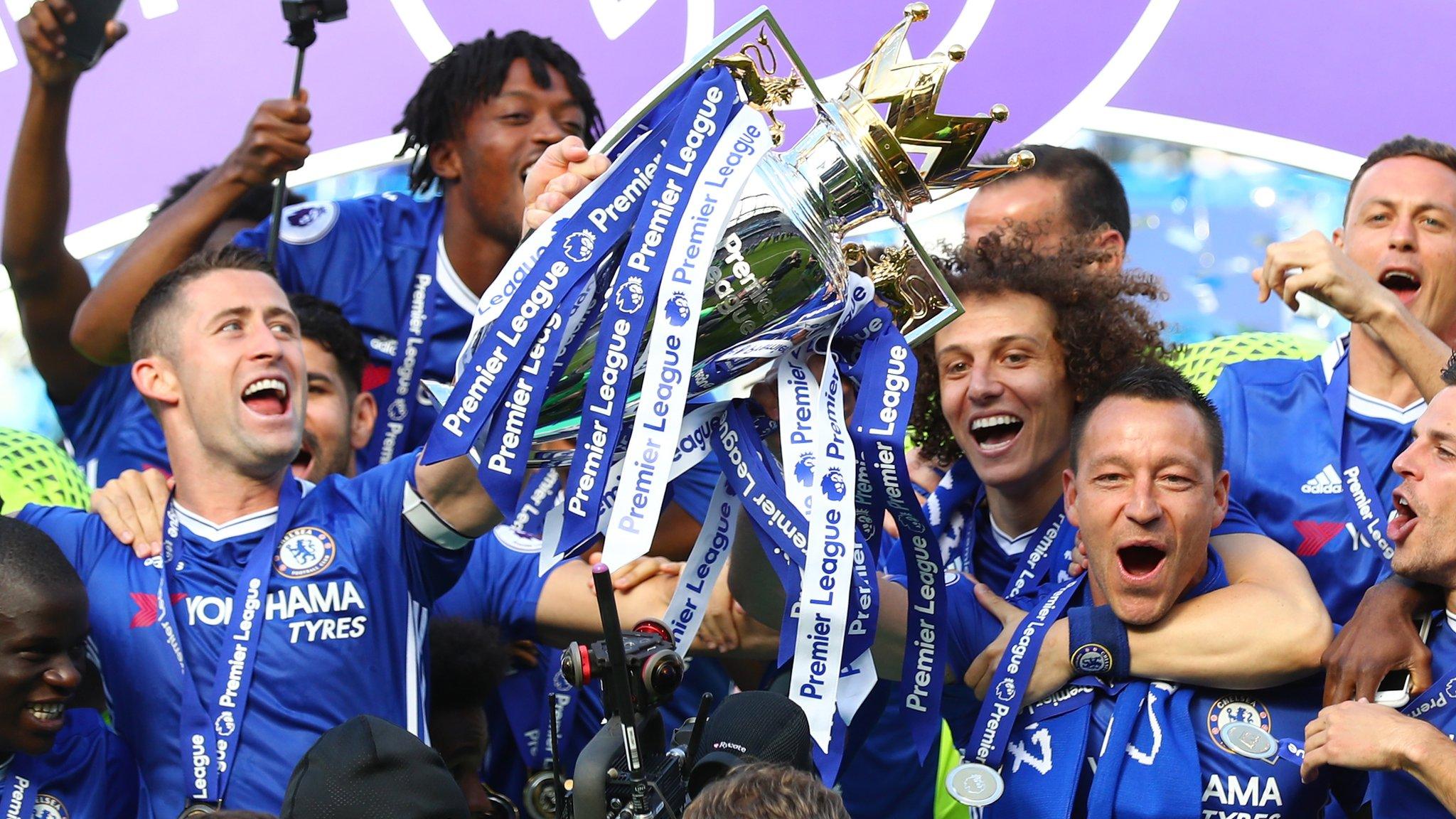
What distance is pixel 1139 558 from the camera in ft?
10.8

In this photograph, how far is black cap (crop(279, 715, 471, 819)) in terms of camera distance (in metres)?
2.26

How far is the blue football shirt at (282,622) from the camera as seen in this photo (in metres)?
3.28

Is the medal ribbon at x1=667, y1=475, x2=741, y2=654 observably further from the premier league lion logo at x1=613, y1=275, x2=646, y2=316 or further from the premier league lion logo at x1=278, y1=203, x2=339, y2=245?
the premier league lion logo at x1=278, y1=203, x2=339, y2=245

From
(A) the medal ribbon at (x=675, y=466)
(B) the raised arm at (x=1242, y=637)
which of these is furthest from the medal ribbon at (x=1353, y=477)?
(A) the medal ribbon at (x=675, y=466)

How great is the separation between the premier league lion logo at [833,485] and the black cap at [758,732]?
0.34 m

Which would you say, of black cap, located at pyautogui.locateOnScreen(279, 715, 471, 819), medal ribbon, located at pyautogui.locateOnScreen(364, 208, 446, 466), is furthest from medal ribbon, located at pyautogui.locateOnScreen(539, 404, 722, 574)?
medal ribbon, located at pyautogui.locateOnScreen(364, 208, 446, 466)

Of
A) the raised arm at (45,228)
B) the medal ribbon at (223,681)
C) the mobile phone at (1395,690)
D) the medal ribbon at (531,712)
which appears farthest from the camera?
the raised arm at (45,228)

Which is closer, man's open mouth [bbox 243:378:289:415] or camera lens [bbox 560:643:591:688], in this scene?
camera lens [bbox 560:643:591:688]

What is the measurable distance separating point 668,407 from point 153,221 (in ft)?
8.50

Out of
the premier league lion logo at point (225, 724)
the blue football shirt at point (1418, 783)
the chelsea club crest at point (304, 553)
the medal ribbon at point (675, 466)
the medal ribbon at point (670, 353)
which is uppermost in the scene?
the medal ribbon at point (670, 353)

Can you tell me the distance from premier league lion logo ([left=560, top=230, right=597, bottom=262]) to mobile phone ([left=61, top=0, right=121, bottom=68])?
8.87 feet

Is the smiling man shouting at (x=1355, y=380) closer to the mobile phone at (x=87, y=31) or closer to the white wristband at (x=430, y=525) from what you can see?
the white wristband at (x=430, y=525)

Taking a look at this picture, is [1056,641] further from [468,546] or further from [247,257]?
[247,257]

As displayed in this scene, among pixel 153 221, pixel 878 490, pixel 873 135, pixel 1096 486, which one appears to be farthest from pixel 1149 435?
pixel 153 221
